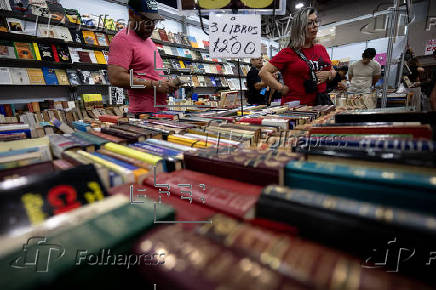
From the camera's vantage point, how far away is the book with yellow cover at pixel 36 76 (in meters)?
3.19

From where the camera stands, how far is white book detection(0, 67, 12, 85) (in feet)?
9.67

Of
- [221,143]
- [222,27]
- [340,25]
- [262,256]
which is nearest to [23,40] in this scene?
[222,27]

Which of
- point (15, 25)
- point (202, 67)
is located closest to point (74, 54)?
point (15, 25)

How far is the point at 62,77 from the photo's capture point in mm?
3461

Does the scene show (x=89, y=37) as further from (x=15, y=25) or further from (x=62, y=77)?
(x=15, y=25)

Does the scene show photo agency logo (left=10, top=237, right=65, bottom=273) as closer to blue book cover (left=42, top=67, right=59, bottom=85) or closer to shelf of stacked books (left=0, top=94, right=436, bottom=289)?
shelf of stacked books (left=0, top=94, right=436, bottom=289)

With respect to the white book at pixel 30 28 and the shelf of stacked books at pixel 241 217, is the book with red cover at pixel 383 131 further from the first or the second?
the white book at pixel 30 28

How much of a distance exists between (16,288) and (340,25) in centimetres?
1111

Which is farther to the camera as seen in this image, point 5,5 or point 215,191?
point 5,5

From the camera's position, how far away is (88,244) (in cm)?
27

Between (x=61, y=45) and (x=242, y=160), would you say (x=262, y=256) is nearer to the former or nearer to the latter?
(x=242, y=160)

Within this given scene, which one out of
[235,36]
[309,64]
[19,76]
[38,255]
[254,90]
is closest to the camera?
[38,255]

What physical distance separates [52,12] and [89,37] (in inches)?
21.0

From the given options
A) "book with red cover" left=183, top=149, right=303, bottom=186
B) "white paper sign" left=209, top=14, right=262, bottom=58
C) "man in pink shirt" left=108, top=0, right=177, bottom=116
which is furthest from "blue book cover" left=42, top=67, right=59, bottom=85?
"book with red cover" left=183, top=149, right=303, bottom=186
